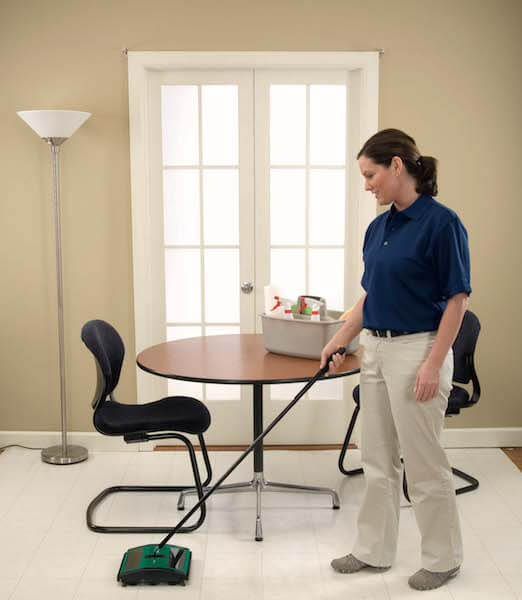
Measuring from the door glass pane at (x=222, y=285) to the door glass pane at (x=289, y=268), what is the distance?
21 centimetres

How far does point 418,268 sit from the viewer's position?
260 centimetres

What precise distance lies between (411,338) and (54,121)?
2.14 metres

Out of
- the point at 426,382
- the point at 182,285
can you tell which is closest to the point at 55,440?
the point at 182,285

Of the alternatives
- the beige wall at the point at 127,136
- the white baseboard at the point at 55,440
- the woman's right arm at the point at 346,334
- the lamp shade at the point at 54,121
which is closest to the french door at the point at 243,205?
the beige wall at the point at 127,136

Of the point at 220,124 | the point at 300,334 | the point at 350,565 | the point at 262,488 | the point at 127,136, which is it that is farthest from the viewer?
the point at 220,124

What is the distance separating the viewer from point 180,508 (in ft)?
11.6

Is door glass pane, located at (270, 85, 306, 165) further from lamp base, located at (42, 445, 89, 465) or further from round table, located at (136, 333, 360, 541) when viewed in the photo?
lamp base, located at (42, 445, 89, 465)

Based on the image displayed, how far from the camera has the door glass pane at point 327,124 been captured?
4262 mm

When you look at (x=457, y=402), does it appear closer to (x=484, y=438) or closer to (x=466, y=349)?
(x=466, y=349)

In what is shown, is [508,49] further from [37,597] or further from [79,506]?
[37,597]

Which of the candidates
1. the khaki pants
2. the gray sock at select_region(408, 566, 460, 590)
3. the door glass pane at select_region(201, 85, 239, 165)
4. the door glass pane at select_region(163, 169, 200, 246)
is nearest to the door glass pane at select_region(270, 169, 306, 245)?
the door glass pane at select_region(201, 85, 239, 165)

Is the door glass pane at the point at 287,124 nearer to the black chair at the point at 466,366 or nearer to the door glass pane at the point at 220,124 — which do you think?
the door glass pane at the point at 220,124

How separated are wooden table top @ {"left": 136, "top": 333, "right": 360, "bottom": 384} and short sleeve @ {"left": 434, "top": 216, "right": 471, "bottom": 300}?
2.32 feet

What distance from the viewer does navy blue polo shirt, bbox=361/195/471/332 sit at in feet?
8.39
